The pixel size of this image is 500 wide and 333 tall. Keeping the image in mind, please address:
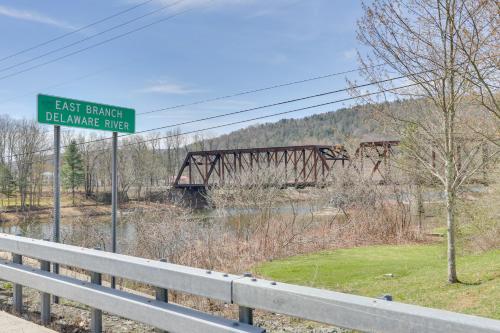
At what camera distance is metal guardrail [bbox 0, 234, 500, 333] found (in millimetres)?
2234

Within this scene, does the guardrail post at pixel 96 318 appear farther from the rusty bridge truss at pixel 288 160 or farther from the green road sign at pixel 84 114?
the rusty bridge truss at pixel 288 160

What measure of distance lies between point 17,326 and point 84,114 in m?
3.26

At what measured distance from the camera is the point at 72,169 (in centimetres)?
7150

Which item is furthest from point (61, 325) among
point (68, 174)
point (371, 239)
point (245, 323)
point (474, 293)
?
point (68, 174)

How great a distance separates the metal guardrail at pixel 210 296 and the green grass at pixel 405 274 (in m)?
5.40

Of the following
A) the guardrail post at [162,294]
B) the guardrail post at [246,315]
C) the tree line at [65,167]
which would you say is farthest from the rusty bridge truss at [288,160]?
the guardrail post at [246,315]

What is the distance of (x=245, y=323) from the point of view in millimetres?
2967

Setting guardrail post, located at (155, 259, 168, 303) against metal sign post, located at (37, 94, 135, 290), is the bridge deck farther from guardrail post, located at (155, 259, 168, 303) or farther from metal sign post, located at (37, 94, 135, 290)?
guardrail post, located at (155, 259, 168, 303)

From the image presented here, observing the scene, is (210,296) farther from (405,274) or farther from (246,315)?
(405,274)

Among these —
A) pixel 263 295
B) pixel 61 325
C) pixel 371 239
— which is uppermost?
pixel 263 295

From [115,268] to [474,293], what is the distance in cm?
734

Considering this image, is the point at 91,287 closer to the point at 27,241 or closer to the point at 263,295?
the point at 27,241

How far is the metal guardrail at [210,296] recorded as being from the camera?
2.23 m

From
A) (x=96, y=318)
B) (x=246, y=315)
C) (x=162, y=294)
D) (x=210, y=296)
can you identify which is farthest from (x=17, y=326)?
(x=246, y=315)
